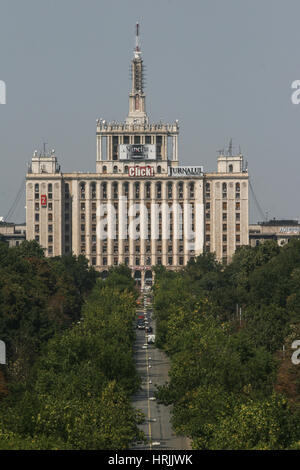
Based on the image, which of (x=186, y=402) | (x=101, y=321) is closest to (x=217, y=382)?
(x=186, y=402)

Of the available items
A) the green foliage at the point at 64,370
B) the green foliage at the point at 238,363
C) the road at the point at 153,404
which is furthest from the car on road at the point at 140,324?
the road at the point at 153,404

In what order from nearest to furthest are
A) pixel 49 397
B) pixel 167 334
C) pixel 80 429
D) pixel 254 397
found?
pixel 80 429 → pixel 49 397 → pixel 254 397 → pixel 167 334

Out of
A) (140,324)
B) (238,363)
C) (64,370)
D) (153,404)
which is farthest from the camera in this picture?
(140,324)

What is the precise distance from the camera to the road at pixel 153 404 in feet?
258

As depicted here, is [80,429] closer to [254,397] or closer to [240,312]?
[254,397]

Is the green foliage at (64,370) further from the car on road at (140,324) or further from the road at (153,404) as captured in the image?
the car on road at (140,324)

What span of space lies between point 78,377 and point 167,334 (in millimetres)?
41372

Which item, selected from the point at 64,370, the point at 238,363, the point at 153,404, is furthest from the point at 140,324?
the point at 238,363

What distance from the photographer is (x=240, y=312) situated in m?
135

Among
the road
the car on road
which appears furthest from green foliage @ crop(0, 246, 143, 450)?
the car on road

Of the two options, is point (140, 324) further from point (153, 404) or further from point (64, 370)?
point (64, 370)

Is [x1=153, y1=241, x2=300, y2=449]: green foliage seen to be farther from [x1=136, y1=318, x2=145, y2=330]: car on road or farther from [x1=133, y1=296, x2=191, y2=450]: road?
[x1=136, y1=318, x2=145, y2=330]: car on road

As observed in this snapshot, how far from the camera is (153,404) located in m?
94.9
